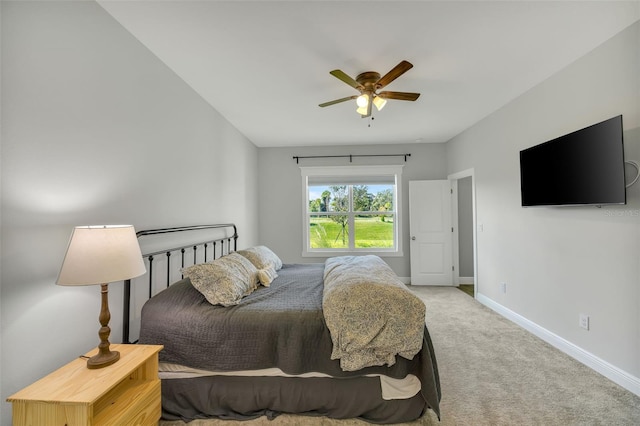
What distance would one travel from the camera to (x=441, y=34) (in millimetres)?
1942

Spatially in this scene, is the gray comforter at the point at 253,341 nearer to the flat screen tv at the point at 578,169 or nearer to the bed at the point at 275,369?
the bed at the point at 275,369

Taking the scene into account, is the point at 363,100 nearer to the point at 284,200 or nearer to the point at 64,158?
the point at 64,158

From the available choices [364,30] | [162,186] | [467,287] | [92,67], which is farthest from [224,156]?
[467,287]

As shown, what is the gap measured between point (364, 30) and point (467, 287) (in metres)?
4.56

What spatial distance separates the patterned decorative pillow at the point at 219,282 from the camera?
76.5 inches

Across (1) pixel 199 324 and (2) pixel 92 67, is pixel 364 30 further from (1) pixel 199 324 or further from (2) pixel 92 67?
(1) pixel 199 324

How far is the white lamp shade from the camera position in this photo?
114cm

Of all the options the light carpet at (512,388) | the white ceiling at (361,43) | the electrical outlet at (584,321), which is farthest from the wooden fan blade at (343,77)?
the electrical outlet at (584,321)

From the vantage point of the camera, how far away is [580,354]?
7.71ft

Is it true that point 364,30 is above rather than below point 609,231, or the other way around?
above

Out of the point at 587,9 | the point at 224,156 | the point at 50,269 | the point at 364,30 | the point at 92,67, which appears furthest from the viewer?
the point at 224,156

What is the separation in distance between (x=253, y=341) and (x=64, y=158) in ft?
4.89

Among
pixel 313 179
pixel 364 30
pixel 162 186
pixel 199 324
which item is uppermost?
pixel 364 30

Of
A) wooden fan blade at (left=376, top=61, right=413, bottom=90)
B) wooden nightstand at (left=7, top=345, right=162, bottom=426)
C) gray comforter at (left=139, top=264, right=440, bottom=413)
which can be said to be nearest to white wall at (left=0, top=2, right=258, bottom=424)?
wooden nightstand at (left=7, top=345, right=162, bottom=426)
